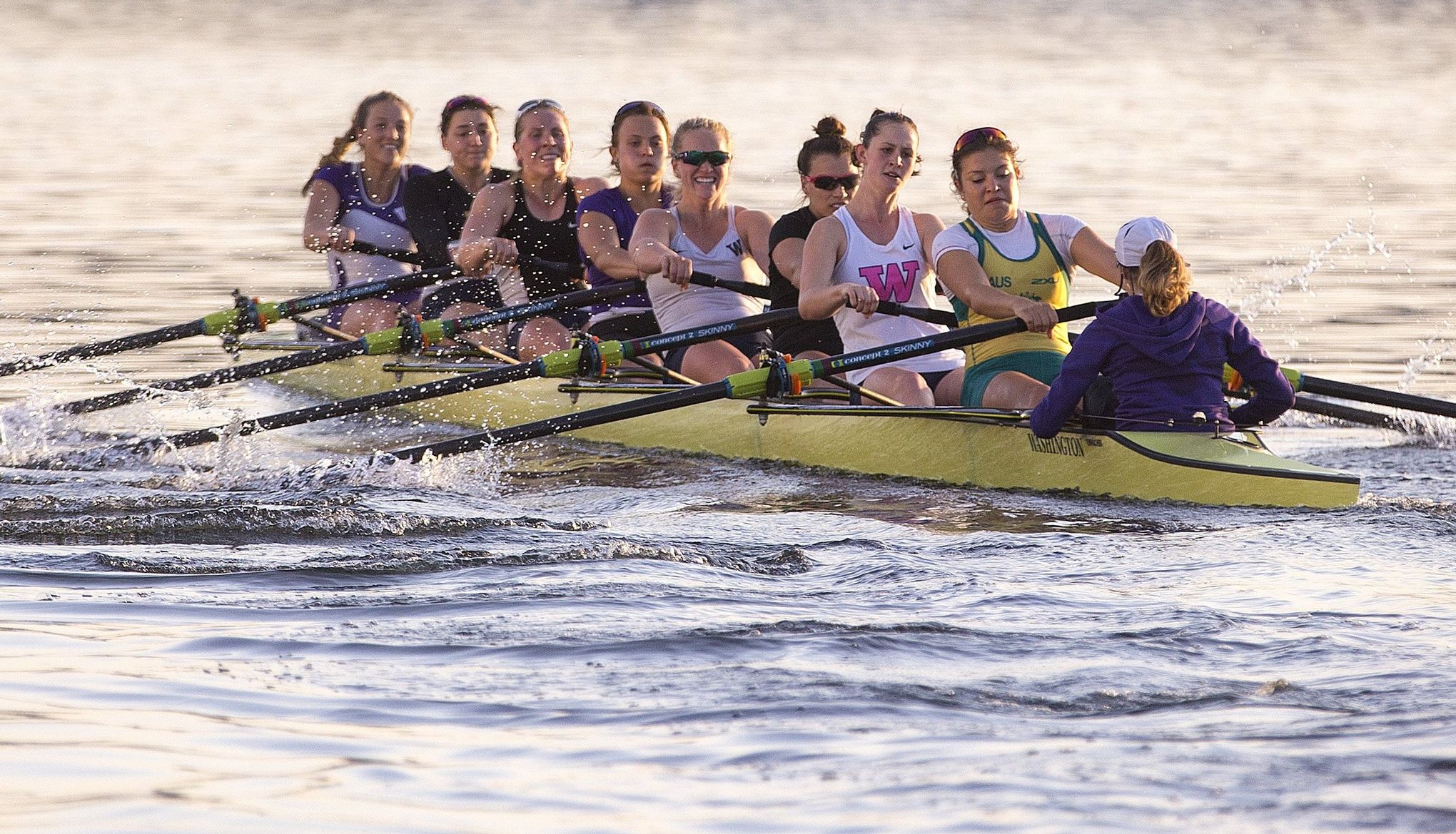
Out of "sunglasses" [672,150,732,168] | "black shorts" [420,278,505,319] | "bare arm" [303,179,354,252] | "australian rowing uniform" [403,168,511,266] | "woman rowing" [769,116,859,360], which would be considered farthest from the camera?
"bare arm" [303,179,354,252]

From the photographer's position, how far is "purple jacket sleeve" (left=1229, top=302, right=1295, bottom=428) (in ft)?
21.6

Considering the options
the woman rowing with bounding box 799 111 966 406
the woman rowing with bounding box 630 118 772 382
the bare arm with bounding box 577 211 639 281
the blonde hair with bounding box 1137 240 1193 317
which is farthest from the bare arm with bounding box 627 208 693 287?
the blonde hair with bounding box 1137 240 1193 317

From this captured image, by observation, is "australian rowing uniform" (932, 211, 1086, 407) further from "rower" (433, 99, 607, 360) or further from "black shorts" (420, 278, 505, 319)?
"black shorts" (420, 278, 505, 319)

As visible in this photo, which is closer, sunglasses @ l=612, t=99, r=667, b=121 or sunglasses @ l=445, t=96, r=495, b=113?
sunglasses @ l=612, t=99, r=667, b=121

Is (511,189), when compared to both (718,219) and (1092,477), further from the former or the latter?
(1092,477)

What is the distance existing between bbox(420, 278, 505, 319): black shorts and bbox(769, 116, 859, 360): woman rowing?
96.4 inches

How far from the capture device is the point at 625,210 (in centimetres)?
935

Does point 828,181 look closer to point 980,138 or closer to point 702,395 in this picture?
point 980,138

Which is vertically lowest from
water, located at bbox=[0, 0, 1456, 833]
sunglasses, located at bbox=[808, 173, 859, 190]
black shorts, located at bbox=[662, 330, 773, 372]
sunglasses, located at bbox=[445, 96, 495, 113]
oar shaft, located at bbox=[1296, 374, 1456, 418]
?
water, located at bbox=[0, 0, 1456, 833]

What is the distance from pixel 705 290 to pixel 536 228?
1344 mm

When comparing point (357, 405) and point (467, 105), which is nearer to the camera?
point (357, 405)

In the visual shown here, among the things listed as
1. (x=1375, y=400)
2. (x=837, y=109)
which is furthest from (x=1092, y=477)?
(x=837, y=109)

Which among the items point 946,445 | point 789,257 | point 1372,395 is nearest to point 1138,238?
point 946,445

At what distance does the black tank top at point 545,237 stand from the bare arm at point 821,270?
226 cm
